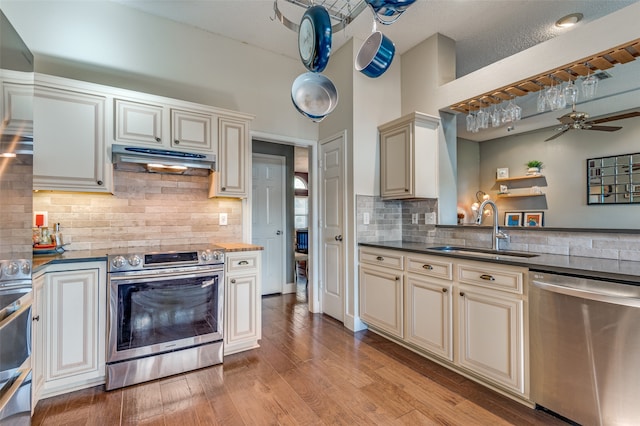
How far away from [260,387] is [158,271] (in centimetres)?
112

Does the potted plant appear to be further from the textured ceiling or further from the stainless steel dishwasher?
the stainless steel dishwasher

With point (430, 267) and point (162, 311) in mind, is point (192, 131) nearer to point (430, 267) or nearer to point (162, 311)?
point (162, 311)

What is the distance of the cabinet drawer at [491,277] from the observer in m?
1.86

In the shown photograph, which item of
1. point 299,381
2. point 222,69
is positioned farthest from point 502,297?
point 222,69

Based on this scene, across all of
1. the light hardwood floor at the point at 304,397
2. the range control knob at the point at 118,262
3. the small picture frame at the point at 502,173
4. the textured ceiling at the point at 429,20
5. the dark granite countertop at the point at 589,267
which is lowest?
→ the light hardwood floor at the point at 304,397

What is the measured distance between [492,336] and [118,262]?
8.57 ft

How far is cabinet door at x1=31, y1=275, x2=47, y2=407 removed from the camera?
1786 millimetres

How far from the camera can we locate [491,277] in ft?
6.52

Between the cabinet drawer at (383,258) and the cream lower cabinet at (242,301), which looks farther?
the cabinet drawer at (383,258)

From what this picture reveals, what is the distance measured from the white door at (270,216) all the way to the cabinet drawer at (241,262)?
5.69 ft

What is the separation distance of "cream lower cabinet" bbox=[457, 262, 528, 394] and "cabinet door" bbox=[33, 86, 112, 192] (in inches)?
112

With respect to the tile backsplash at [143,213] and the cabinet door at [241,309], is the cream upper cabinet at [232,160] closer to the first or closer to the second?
the tile backsplash at [143,213]

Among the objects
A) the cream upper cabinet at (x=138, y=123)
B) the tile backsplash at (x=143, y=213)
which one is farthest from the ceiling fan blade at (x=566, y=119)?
the cream upper cabinet at (x=138, y=123)

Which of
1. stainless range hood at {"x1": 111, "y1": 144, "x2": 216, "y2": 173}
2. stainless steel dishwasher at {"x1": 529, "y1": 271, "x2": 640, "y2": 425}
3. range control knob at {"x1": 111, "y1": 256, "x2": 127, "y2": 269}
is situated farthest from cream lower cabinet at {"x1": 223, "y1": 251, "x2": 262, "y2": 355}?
stainless steel dishwasher at {"x1": 529, "y1": 271, "x2": 640, "y2": 425}
